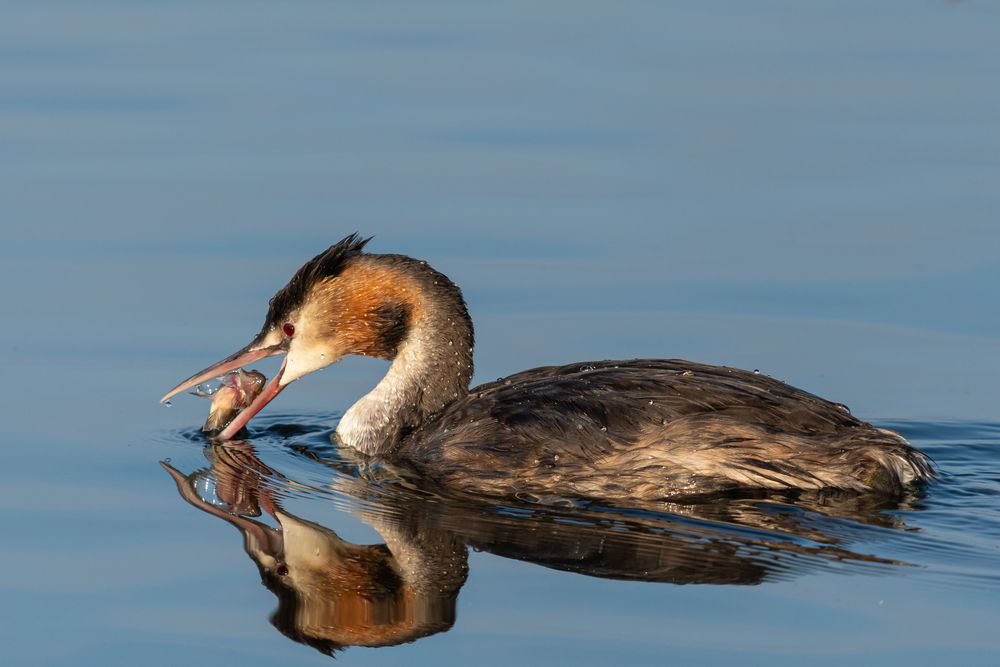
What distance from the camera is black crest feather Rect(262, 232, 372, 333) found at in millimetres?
9742

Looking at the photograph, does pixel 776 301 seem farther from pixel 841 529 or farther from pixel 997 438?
pixel 841 529

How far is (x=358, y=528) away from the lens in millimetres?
8367

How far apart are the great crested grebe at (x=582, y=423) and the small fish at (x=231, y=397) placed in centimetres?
26

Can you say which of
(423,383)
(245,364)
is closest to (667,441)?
(423,383)

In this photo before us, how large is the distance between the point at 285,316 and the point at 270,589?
242 cm

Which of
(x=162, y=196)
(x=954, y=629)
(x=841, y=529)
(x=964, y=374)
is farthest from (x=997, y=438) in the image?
(x=162, y=196)

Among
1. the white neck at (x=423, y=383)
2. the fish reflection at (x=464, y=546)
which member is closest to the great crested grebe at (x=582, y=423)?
the white neck at (x=423, y=383)

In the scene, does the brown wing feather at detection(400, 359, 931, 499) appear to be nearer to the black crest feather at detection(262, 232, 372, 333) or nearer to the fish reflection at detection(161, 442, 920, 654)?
the fish reflection at detection(161, 442, 920, 654)

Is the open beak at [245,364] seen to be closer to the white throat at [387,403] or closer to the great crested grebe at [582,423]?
the great crested grebe at [582,423]

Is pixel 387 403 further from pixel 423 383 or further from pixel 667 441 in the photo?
pixel 667 441

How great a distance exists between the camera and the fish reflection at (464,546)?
7.45 metres

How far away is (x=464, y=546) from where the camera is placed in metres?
7.99

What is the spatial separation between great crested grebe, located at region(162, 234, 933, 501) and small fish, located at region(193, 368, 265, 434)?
0.26 metres

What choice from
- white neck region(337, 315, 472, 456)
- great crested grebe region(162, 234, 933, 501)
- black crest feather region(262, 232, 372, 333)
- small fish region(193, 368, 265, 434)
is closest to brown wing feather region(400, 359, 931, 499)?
great crested grebe region(162, 234, 933, 501)
